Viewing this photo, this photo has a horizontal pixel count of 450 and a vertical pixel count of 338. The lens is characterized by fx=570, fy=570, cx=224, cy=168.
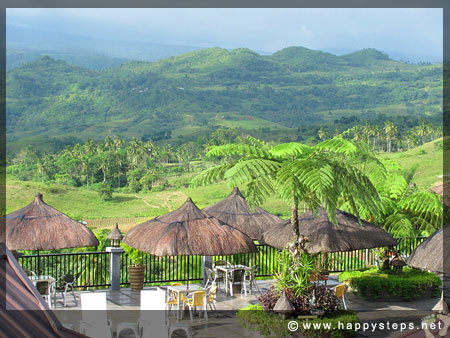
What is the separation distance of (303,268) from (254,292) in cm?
367

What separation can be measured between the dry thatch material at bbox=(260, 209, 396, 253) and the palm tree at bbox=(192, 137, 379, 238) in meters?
0.78

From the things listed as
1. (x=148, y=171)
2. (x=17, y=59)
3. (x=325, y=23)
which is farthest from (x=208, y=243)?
(x=325, y=23)

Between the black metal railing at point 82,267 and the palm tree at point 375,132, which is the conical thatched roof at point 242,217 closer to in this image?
the black metal railing at point 82,267

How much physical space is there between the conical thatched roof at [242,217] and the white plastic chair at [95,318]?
210 inches

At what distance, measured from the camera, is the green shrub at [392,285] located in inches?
460

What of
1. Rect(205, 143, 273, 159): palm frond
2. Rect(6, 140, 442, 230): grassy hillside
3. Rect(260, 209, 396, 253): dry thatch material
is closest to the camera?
Rect(205, 143, 273, 159): palm frond

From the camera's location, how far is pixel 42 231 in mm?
11430

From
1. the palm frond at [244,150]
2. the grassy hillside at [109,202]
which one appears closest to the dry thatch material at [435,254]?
the palm frond at [244,150]

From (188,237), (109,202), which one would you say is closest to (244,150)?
(188,237)

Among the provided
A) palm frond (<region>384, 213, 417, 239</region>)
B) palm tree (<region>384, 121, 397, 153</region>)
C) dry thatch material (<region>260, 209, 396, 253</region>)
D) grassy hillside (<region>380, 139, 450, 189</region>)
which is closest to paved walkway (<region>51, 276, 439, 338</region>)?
dry thatch material (<region>260, 209, 396, 253</region>)

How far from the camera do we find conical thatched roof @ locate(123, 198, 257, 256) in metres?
A: 10.6

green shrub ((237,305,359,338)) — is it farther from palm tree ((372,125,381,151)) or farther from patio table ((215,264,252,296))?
palm tree ((372,125,381,151))

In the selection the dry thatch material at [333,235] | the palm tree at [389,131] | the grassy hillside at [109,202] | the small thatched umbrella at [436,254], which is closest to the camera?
the small thatched umbrella at [436,254]

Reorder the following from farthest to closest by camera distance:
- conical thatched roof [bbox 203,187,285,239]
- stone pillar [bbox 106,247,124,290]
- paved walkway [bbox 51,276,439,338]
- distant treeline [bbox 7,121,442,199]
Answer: distant treeline [bbox 7,121,442,199] → conical thatched roof [bbox 203,187,285,239] → stone pillar [bbox 106,247,124,290] → paved walkway [bbox 51,276,439,338]
